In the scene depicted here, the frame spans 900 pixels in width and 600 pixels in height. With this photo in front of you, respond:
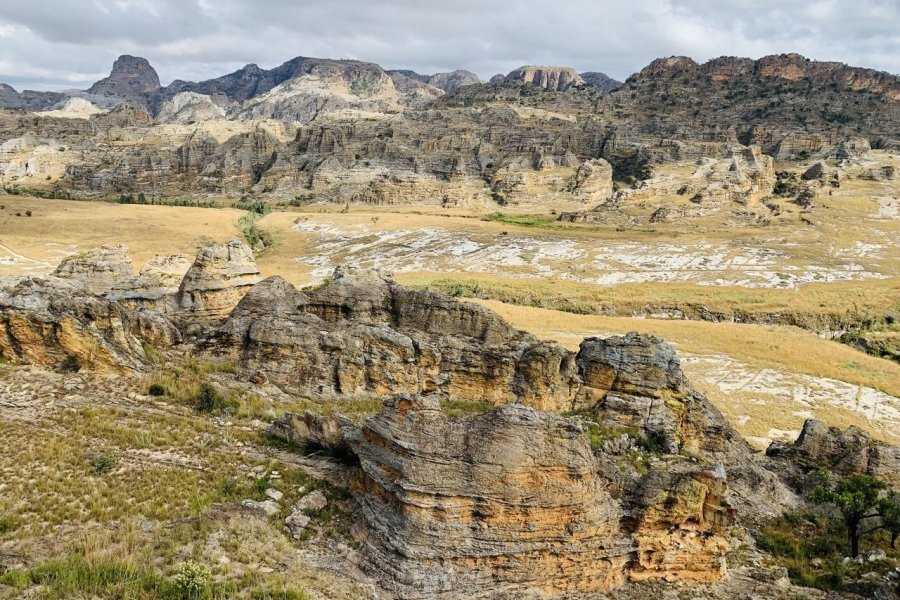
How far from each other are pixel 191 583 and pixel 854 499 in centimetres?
1367

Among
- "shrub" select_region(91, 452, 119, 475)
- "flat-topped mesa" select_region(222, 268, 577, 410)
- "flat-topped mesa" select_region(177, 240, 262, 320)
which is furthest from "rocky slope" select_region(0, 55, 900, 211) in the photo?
"shrub" select_region(91, 452, 119, 475)

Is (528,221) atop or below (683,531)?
atop

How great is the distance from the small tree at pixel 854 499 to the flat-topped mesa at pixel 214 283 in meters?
23.9

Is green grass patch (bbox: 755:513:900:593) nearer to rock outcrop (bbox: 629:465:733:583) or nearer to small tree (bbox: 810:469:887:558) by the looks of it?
small tree (bbox: 810:469:887:558)

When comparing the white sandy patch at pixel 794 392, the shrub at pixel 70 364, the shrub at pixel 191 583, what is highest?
the shrub at pixel 70 364

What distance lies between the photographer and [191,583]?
796cm

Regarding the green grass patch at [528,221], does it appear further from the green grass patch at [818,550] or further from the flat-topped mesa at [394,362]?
the green grass patch at [818,550]

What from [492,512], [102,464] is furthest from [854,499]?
[102,464]

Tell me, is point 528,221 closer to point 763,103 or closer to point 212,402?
point 212,402

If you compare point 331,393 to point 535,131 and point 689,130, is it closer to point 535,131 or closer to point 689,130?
point 535,131

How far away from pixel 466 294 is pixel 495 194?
192ft

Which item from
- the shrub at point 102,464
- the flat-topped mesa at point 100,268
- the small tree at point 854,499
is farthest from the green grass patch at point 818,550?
the flat-topped mesa at point 100,268

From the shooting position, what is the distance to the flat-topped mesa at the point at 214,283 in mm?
26156

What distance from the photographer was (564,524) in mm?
10102
